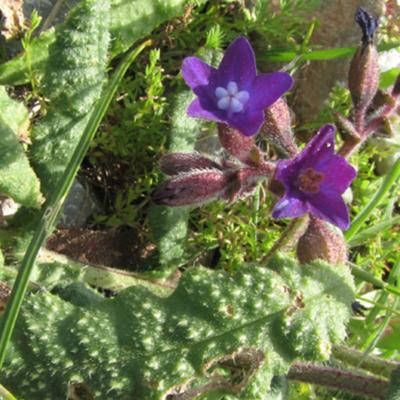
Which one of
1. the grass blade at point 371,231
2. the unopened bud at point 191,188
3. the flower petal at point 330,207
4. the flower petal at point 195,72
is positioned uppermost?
the flower petal at point 195,72

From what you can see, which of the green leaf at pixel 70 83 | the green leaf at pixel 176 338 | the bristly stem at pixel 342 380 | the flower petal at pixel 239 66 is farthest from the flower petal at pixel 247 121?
the bristly stem at pixel 342 380

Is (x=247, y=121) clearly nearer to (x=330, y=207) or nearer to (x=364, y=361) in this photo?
(x=330, y=207)

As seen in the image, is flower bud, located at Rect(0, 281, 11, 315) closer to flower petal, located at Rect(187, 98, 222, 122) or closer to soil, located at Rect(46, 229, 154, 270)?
soil, located at Rect(46, 229, 154, 270)

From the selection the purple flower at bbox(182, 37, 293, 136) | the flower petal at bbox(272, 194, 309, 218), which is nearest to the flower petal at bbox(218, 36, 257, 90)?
the purple flower at bbox(182, 37, 293, 136)

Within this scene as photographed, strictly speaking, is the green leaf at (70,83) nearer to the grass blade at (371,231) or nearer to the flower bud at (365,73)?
the flower bud at (365,73)

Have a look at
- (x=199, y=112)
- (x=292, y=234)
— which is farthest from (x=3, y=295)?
(x=292, y=234)

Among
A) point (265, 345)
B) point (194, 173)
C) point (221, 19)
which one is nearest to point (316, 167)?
point (194, 173)
